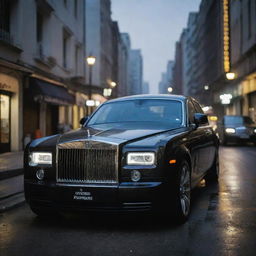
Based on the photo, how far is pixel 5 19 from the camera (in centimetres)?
1747

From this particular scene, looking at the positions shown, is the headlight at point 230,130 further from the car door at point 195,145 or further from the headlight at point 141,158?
the headlight at point 141,158

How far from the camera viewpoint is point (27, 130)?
64.8ft

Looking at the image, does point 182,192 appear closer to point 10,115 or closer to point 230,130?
point 10,115

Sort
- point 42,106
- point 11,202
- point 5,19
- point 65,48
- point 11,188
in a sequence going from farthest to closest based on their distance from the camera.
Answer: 1. point 65,48
2. point 42,106
3. point 5,19
4. point 11,188
5. point 11,202

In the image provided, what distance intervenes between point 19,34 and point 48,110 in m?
6.51

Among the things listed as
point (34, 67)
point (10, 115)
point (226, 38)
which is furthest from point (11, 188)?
point (226, 38)

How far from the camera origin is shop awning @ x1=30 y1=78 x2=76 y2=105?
19.0 meters

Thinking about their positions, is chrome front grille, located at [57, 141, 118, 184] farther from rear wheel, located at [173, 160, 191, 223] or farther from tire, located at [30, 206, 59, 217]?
rear wheel, located at [173, 160, 191, 223]

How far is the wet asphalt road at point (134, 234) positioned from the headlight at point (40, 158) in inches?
30.7

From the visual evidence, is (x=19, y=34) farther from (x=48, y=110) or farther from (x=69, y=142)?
(x=69, y=142)

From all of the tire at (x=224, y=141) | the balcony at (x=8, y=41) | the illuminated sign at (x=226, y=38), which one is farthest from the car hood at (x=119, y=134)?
the illuminated sign at (x=226, y=38)

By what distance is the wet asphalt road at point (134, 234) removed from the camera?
409cm

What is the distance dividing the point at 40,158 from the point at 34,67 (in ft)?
50.1

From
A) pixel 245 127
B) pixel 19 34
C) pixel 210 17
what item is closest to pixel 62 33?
pixel 19 34
